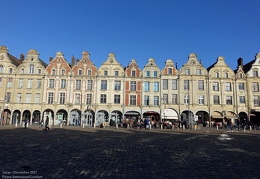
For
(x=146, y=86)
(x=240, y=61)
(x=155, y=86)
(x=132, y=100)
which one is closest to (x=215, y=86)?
(x=240, y=61)

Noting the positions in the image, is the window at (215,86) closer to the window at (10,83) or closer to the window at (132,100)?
the window at (132,100)

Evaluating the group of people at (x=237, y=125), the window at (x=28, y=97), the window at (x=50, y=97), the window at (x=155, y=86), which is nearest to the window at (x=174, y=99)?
the window at (x=155, y=86)

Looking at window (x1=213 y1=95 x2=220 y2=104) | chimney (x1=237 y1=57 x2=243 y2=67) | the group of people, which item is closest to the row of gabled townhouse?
window (x1=213 y1=95 x2=220 y2=104)

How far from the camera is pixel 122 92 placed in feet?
133

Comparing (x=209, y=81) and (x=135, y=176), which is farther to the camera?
(x=209, y=81)

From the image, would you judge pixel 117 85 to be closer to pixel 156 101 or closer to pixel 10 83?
pixel 156 101

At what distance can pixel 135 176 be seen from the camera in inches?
231

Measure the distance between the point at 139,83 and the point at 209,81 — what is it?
1348 centimetres

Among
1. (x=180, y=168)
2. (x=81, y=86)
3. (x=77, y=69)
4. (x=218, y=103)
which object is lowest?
(x=180, y=168)

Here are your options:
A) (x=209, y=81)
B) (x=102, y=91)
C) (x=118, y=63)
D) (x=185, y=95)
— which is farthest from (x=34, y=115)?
(x=209, y=81)

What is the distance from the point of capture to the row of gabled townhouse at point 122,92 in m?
39.8

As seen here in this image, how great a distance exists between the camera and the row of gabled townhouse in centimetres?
3975

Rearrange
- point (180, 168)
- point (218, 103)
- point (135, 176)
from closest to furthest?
point (135, 176) → point (180, 168) → point (218, 103)

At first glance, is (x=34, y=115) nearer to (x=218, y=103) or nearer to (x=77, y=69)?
(x=77, y=69)
